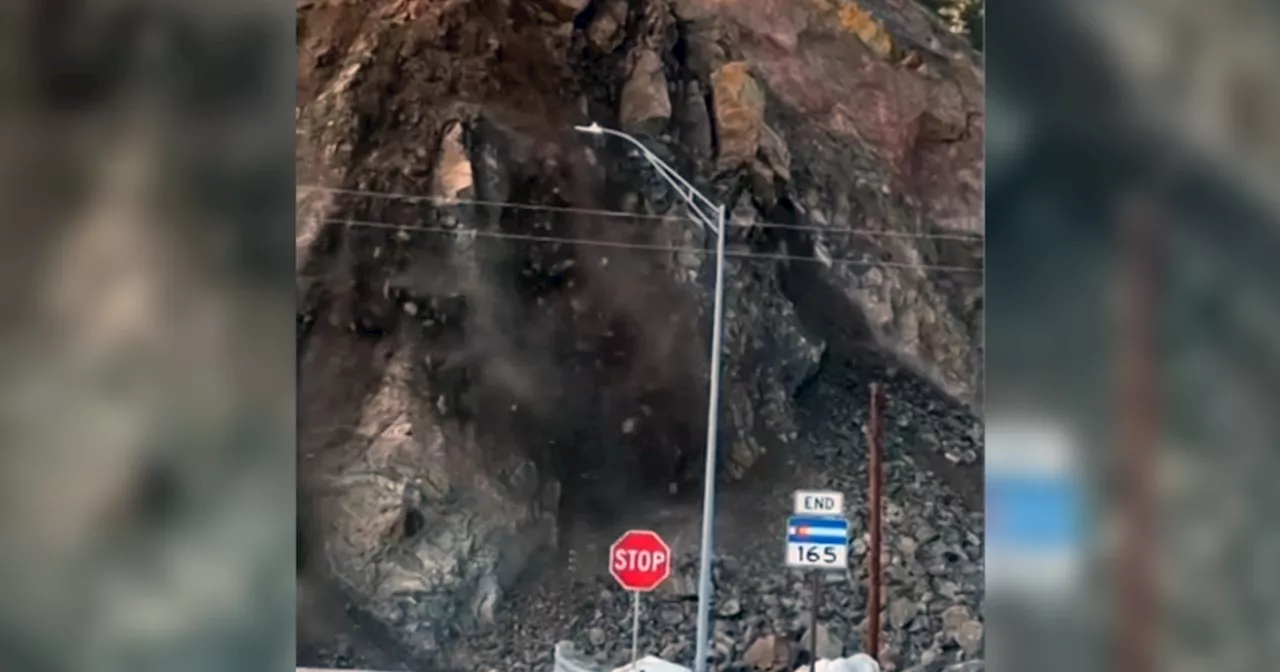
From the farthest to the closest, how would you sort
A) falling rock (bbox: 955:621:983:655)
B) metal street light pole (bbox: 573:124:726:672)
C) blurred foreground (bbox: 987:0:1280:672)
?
1. metal street light pole (bbox: 573:124:726:672)
2. falling rock (bbox: 955:621:983:655)
3. blurred foreground (bbox: 987:0:1280:672)

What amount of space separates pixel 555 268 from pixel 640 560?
263mm

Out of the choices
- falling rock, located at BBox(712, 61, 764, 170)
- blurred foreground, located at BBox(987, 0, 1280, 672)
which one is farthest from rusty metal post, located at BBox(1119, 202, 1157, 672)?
falling rock, located at BBox(712, 61, 764, 170)

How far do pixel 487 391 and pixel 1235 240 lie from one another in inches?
21.8

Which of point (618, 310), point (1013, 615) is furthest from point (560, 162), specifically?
point (1013, 615)

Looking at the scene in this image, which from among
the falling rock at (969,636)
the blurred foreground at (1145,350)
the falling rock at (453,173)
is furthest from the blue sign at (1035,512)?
the falling rock at (453,173)

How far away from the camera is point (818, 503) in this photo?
82 cm

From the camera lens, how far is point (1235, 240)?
556 millimetres

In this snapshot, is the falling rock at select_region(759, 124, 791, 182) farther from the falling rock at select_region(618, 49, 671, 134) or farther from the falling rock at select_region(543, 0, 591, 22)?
the falling rock at select_region(543, 0, 591, 22)

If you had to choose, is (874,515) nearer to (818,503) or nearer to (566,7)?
(818,503)

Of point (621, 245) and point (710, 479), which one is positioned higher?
point (621, 245)

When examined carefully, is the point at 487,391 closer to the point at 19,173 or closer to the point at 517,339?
the point at 517,339

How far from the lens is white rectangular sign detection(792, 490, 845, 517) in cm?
82

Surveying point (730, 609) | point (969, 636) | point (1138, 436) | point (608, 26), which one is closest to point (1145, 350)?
point (1138, 436)

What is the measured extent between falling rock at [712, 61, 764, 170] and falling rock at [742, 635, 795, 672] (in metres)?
0.42
